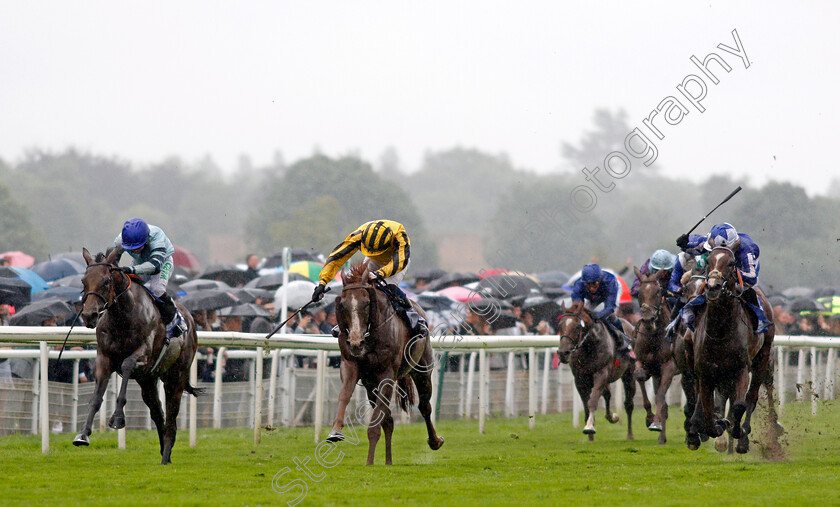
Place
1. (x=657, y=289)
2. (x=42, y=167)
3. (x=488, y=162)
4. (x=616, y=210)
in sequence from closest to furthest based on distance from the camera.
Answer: (x=657, y=289)
(x=42, y=167)
(x=616, y=210)
(x=488, y=162)

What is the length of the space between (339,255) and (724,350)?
10.9 feet

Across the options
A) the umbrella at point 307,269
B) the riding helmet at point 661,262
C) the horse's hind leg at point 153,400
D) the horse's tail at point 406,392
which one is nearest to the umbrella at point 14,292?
the horse's hind leg at point 153,400

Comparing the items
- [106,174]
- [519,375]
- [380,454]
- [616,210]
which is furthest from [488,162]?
[380,454]

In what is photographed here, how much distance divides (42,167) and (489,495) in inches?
1904

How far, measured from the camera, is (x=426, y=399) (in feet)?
34.5

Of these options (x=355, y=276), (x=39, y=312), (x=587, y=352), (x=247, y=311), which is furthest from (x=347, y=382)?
(x=247, y=311)

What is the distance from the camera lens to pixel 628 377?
13891mm

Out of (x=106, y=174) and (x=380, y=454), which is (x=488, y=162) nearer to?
(x=106, y=174)

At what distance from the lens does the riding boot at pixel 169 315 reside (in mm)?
9875

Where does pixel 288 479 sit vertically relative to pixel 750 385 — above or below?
below

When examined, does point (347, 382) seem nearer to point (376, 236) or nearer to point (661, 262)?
point (376, 236)

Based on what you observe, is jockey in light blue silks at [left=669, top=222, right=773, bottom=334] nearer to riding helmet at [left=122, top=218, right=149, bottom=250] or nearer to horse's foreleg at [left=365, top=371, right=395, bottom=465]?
horse's foreleg at [left=365, top=371, right=395, bottom=465]

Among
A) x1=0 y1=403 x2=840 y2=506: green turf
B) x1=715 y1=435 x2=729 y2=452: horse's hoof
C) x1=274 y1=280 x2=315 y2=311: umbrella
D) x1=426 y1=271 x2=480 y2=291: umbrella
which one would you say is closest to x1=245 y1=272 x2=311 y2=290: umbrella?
x1=274 y1=280 x2=315 y2=311: umbrella

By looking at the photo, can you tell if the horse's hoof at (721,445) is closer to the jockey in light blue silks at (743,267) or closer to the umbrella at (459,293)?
the jockey in light blue silks at (743,267)
